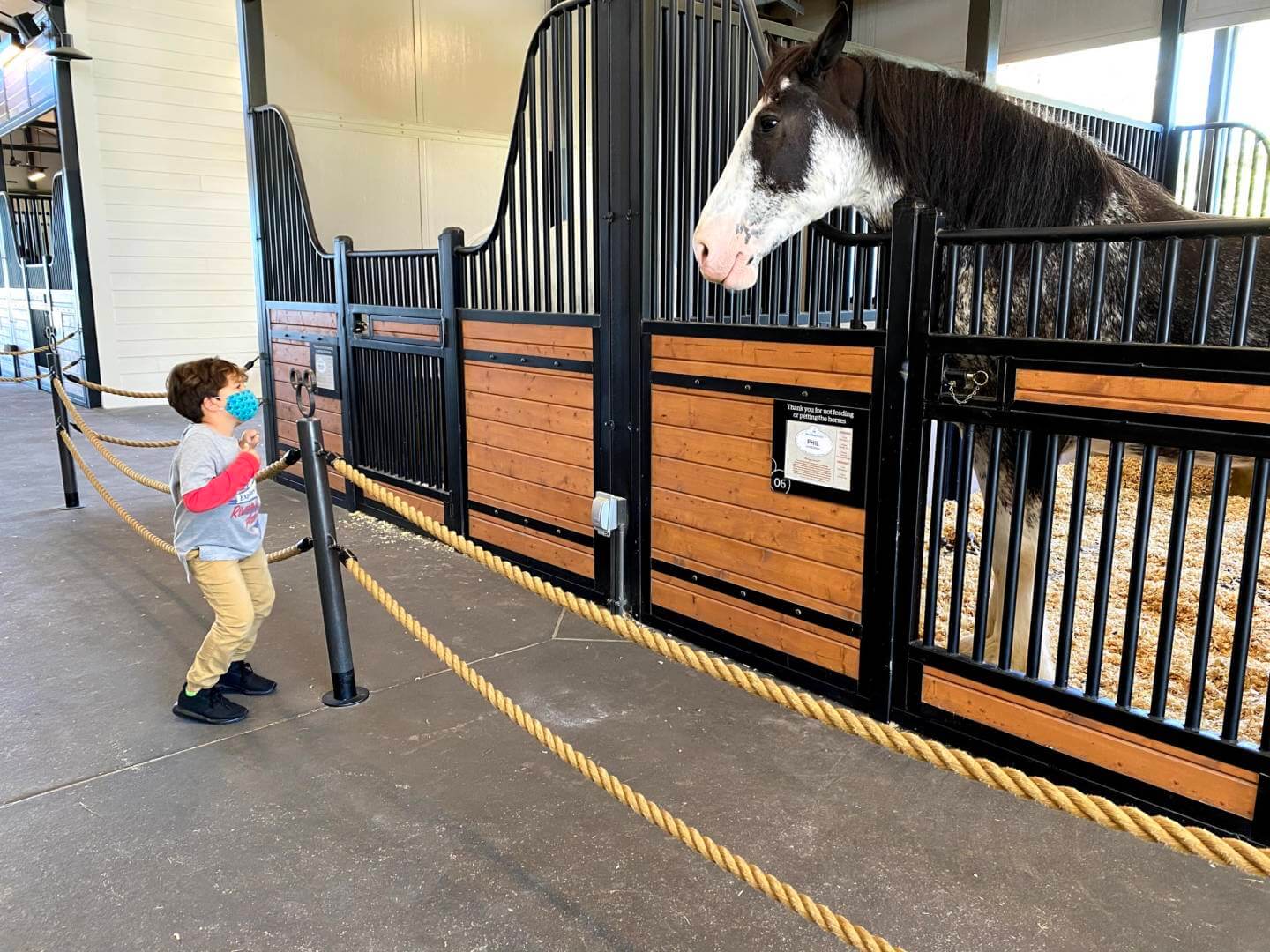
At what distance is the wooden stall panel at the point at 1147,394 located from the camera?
5.73ft

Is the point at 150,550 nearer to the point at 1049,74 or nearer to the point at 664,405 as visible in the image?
the point at 664,405

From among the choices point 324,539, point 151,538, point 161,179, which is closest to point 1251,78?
point 324,539

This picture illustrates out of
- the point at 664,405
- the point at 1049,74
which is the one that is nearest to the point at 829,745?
the point at 664,405

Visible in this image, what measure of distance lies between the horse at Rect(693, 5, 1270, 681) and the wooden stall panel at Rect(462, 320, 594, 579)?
1075 mm

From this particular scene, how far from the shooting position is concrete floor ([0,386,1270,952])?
1665 mm

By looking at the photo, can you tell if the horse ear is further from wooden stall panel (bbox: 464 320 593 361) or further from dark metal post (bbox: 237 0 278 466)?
dark metal post (bbox: 237 0 278 466)

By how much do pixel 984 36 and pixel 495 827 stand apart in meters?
5.55

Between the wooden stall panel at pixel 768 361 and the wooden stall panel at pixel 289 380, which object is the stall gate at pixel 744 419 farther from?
the wooden stall panel at pixel 289 380

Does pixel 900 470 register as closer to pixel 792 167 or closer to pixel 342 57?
pixel 792 167

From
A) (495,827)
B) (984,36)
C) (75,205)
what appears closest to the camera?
(495,827)

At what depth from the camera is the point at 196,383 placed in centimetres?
234

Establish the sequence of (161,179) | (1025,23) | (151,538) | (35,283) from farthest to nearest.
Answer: (35,283) < (161,179) < (1025,23) < (151,538)

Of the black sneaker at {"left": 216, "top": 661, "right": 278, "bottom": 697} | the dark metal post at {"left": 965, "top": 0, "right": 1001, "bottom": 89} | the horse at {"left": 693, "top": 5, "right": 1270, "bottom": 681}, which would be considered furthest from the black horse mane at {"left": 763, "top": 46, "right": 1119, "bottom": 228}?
the dark metal post at {"left": 965, "top": 0, "right": 1001, "bottom": 89}

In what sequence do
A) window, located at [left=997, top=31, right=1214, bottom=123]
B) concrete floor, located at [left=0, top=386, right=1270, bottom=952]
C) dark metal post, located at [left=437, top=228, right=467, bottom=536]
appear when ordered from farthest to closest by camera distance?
1. window, located at [left=997, top=31, right=1214, bottom=123]
2. dark metal post, located at [left=437, top=228, right=467, bottom=536]
3. concrete floor, located at [left=0, top=386, right=1270, bottom=952]
